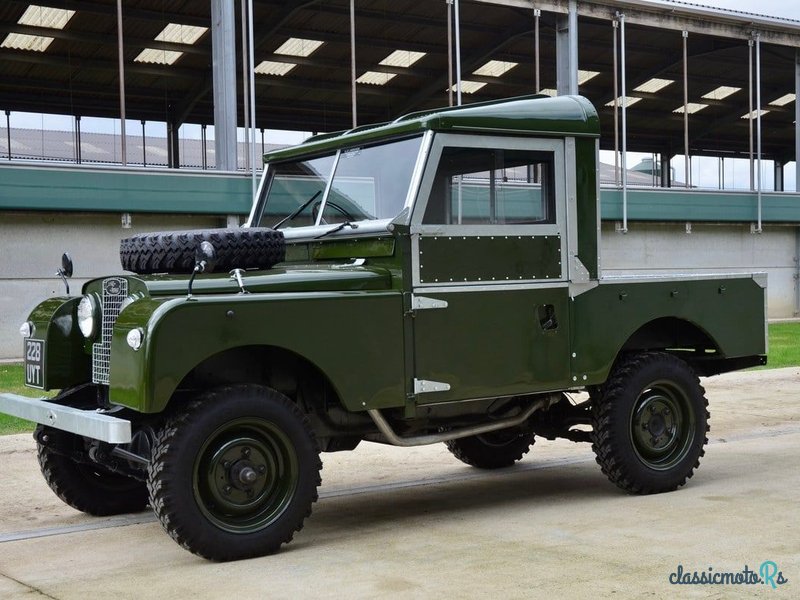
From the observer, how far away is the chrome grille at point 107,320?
579 cm

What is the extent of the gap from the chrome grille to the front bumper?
0.26 m

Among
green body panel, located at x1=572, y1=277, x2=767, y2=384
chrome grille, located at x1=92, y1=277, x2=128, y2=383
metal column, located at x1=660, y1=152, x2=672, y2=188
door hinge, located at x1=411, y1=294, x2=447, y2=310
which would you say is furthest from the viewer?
metal column, located at x1=660, y1=152, x2=672, y2=188

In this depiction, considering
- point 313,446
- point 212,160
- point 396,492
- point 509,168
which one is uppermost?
point 212,160

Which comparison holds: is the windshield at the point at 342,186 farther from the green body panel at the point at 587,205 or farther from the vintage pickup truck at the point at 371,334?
the green body panel at the point at 587,205

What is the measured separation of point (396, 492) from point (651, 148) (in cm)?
4002

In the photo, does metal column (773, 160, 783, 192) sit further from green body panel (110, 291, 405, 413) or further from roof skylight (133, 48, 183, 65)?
green body panel (110, 291, 405, 413)

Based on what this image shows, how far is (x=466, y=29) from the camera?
3031 cm

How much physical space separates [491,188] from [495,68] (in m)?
28.1

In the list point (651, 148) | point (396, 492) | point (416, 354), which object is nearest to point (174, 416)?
point (416, 354)

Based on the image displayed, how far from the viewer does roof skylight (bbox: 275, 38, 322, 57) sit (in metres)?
30.0

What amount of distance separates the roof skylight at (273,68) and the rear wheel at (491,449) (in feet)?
81.1

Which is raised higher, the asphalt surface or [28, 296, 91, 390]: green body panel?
[28, 296, 91, 390]: green body panel

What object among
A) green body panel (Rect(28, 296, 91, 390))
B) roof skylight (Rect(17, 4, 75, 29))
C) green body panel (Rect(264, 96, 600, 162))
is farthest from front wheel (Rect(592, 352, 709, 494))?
roof skylight (Rect(17, 4, 75, 29))

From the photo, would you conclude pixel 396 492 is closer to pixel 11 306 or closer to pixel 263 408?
pixel 263 408
